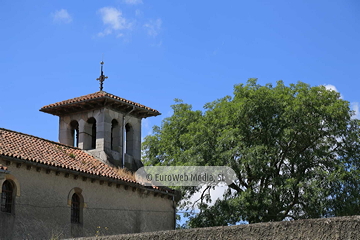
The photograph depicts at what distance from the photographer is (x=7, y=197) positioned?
1941cm

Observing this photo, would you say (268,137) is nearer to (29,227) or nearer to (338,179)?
(338,179)

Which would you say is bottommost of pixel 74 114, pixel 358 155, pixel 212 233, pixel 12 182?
pixel 212 233

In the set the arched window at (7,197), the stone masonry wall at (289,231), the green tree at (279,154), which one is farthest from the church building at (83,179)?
the stone masonry wall at (289,231)

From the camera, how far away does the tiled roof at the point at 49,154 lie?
20562 millimetres

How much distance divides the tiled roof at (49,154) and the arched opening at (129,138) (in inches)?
156

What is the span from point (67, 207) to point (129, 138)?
867cm

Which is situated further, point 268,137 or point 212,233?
point 268,137

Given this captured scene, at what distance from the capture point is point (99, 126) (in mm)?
27688

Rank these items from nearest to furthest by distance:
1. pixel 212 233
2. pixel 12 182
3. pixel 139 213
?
pixel 212 233 < pixel 12 182 < pixel 139 213

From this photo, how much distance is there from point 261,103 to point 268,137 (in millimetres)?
1862

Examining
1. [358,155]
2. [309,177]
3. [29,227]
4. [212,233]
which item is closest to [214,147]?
[309,177]

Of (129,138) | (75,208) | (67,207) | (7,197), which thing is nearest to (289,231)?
(7,197)

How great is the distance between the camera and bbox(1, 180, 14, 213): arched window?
1923 cm

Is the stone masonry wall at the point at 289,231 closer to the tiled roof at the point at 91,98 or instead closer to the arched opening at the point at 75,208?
the arched opening at the point at 75,208
